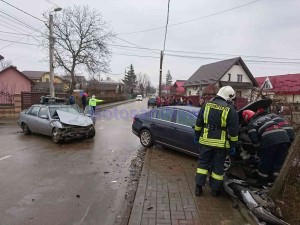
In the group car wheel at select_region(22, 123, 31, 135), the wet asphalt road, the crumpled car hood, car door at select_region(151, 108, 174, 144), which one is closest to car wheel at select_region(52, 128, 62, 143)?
the wet asphalt road

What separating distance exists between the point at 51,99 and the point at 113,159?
21.4ft

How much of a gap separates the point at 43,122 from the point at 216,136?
8.48m

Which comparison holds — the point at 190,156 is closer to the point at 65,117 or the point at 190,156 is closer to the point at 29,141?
the point at 65,117

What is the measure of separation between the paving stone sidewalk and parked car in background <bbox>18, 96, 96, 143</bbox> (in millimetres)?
4711

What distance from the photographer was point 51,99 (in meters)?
13.5

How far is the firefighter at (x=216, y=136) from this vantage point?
5.00 m

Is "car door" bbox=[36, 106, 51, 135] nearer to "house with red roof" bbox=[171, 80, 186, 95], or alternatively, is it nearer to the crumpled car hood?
the crumpled car hood

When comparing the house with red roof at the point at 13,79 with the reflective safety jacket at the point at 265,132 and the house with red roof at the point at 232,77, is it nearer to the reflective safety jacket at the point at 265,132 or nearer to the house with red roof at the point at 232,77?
the house with red roof at the point at 232,77

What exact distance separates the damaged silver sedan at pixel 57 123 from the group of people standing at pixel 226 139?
260 inches

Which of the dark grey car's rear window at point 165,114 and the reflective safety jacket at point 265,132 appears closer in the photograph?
the reflective safety jacket at point 265,132

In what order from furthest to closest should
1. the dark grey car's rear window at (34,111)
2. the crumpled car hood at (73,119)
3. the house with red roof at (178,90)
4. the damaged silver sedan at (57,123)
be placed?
1. the house with red roof at (178,90)
2. the dark grey car's rear window at (34,111)
3. the crumpled car hood at (73,119)
4. the damaged silver sedan at (57,123)

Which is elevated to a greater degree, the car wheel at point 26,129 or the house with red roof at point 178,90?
the house with red roof at point 178,90

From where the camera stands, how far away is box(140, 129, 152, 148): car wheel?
9.56 metres

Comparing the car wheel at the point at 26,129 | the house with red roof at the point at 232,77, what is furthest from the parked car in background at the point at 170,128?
the house with red roof at the point at 232,77
